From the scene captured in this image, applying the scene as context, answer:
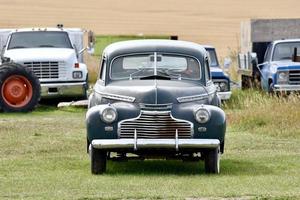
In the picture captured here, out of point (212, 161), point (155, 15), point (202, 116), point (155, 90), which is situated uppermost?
point (155, 90)

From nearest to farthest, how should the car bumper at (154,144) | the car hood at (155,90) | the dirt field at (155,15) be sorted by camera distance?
1. the car bumper at (154,144)
2. the car hood at (155,90)
3. the dirt field at (155,15)

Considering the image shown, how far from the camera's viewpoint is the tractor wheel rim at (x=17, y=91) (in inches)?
993

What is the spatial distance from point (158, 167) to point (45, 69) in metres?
12.2

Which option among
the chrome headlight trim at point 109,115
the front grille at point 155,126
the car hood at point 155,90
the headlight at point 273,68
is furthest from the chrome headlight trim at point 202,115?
the headlight at point 273,68

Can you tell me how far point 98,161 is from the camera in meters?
14.1

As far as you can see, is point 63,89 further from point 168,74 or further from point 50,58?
point 168,74

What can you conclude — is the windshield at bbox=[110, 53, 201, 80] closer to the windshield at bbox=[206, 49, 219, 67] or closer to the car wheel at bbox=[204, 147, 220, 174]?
the car wheel at bbox=[204, 147, 220, 174]

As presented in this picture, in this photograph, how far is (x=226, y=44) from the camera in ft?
151

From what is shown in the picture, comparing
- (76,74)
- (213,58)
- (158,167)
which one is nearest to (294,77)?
(213,58)

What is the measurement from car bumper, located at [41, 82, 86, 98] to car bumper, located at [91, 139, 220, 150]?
1332cm

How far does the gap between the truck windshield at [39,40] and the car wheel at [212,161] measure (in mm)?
14181

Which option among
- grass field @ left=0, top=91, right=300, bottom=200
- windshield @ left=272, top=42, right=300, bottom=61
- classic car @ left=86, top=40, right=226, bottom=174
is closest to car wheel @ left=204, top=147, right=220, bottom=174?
classic car @ left=86, top=40, right=226, bottom=174

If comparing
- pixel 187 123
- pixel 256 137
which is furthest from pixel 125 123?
pixel 256 137

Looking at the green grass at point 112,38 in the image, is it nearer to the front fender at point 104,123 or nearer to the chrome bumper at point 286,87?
the chrome bumper at point 286,87
